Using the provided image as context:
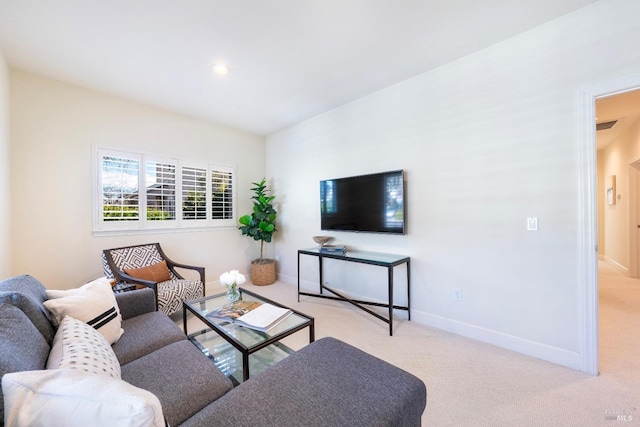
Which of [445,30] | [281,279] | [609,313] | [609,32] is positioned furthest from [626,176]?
[281,279]

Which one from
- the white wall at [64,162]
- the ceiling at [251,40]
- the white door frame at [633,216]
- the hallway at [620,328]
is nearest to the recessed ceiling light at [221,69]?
the ceiling at [251,40]

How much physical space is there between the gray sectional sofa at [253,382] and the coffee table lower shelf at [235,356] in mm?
429

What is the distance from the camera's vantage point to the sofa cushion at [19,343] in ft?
2.72

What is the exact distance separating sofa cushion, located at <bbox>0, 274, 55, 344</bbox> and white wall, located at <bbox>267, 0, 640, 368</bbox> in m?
2.65

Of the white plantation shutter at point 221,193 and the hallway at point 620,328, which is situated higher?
the white plantation shutter at point 221,193

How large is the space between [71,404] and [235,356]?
1452mm

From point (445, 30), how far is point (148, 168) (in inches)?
151

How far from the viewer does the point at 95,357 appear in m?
1.07

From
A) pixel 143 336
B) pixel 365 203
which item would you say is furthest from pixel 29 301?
pixel 365 203

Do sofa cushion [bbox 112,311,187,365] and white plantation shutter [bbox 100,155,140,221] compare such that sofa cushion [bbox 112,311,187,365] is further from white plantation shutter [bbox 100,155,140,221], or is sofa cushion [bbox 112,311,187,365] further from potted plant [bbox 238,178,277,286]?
potted plant [bbox 238,178,277,286]

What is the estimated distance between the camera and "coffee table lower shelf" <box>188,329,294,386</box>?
1.76m

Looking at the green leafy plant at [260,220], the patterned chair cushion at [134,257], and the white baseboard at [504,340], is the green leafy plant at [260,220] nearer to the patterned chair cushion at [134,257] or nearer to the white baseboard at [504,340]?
the patterned chair cushion at [134,257]

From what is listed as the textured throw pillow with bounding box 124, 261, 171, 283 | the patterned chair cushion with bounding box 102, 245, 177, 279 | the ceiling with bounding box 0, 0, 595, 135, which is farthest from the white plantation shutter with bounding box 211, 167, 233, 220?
the ceiling with bounding box 0, 0, 595, 135

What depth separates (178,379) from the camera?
123 cm
